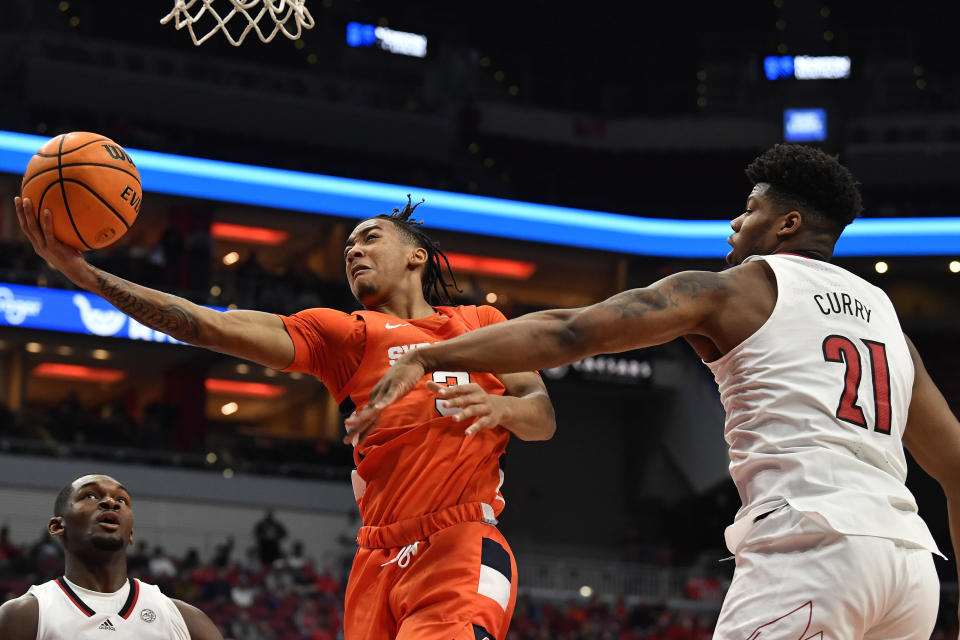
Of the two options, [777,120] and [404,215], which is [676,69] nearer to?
[777,120]

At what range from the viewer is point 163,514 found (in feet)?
66.5

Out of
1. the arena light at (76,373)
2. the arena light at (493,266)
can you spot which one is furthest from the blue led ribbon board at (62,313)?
the arena light at (493,266)

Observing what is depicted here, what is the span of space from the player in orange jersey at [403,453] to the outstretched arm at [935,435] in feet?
3.99

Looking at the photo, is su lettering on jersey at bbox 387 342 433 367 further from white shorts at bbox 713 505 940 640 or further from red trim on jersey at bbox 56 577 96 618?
red trim on jersey at bbox 56 577 96 618

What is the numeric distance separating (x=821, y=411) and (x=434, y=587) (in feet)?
5.09

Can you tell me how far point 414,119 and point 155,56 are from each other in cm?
571

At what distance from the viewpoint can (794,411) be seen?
311cm

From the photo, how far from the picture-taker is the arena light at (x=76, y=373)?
25.4 metres

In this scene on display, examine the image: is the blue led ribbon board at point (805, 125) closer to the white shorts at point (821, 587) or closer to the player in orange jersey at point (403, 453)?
the player in orange jersey at point (403, 453)

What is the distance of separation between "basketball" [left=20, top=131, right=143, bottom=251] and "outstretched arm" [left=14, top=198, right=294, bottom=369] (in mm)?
69

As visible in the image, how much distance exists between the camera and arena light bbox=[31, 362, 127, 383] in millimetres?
25375

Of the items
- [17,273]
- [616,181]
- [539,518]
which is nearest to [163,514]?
[17,273]

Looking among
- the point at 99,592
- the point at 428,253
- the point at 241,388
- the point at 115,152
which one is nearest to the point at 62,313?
the point at 241,388

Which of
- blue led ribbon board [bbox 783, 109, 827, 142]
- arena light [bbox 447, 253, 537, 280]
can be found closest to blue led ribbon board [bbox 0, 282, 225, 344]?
arena light [bbox 447, 253, 537, 280]
